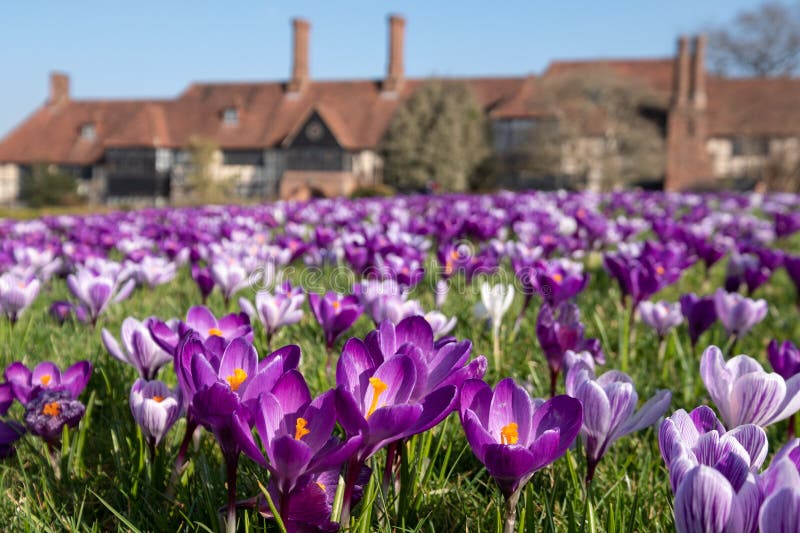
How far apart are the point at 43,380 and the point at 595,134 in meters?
44.0

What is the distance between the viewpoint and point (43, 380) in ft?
6.17

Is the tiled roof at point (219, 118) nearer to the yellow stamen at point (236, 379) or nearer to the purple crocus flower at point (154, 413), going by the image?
the purple crocus flower at point (154, 413)

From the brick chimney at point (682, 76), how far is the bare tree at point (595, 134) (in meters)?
6.55

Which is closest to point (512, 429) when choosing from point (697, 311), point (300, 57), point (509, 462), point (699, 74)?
point (509, 462)

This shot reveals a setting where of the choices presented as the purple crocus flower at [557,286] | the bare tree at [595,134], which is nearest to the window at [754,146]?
the bare tree at [595,134]

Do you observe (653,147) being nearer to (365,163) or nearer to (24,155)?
(365,163)

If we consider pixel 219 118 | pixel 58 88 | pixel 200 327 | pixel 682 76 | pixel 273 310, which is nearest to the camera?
pixel 200 327

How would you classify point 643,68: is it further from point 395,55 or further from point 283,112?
point 283,112

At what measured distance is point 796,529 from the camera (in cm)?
85

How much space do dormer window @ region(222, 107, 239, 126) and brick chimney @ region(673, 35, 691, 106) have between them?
3118 centimetres

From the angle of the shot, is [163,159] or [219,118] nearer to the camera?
[163,159]

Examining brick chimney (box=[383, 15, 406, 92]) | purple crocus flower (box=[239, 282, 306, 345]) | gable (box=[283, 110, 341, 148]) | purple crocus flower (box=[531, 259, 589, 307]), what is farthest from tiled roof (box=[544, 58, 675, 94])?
purple crocus flower (box=[239, 282, 306, 345])

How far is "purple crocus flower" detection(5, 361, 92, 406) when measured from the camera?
1.81 metres

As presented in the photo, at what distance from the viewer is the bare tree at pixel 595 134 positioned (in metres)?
42.6
